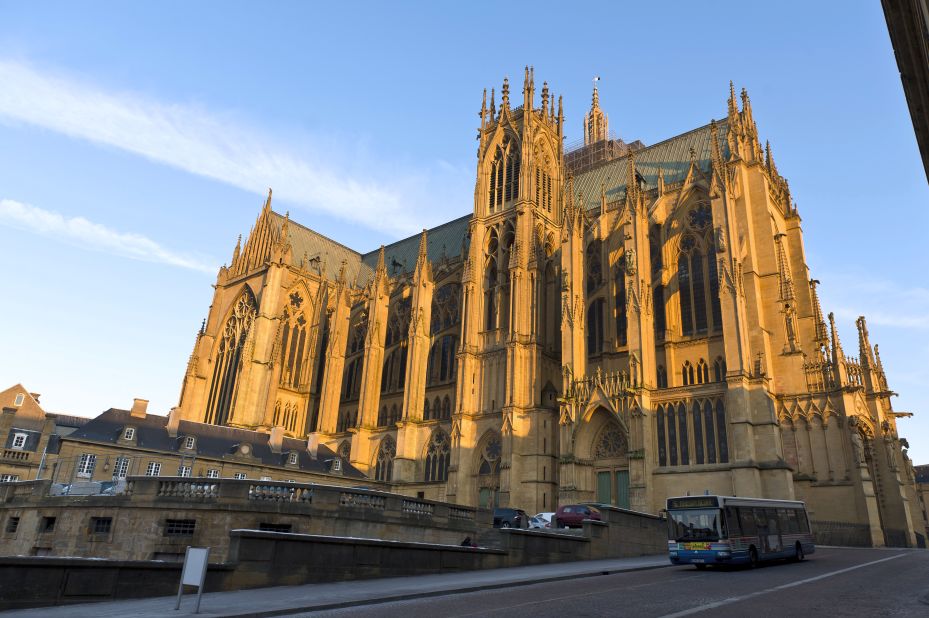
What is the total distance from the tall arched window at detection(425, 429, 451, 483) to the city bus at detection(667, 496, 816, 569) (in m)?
26.8

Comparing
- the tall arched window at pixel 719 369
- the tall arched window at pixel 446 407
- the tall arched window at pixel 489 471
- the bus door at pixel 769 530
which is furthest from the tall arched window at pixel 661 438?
the tall arched window at pixel 446 407

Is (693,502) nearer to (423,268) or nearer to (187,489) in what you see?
(187,489)

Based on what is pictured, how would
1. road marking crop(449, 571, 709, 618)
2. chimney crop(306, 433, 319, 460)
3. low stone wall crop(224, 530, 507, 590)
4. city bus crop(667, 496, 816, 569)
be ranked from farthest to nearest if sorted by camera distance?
chimney crop(306, 433, 319, 460) < city bus crop(667, 496, 816, 569) < low stone wall crop(224, 530, 507, 590) < road marking crop(449, 571, 709, 618)

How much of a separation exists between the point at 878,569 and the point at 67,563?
Result: 1986cm

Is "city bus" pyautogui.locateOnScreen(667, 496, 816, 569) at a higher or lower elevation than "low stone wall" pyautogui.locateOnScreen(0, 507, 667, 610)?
higher

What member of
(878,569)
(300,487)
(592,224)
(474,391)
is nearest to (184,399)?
(474,391)

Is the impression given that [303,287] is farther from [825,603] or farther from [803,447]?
[825,603]

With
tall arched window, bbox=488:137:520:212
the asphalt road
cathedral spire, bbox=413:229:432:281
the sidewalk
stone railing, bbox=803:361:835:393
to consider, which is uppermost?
tall arched window, bbox=488:137:520:212

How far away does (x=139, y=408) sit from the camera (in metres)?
43.3

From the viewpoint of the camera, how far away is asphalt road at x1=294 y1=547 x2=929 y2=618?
10.6 m

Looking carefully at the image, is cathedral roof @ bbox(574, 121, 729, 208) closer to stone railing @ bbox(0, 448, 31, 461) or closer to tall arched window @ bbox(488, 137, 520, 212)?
tall arched window @ bbox(488, 137, 520, 212)

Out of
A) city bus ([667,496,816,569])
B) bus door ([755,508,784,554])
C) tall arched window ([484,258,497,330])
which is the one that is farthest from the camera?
tall arched window ([484,258,497,330])

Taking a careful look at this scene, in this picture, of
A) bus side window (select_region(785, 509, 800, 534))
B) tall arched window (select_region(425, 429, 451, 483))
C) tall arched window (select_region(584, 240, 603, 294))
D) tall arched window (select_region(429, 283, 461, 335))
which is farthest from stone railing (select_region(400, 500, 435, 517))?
tall arched window (select_region(429, 283, 461, 335))

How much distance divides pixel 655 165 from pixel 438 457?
26775 millimetres
